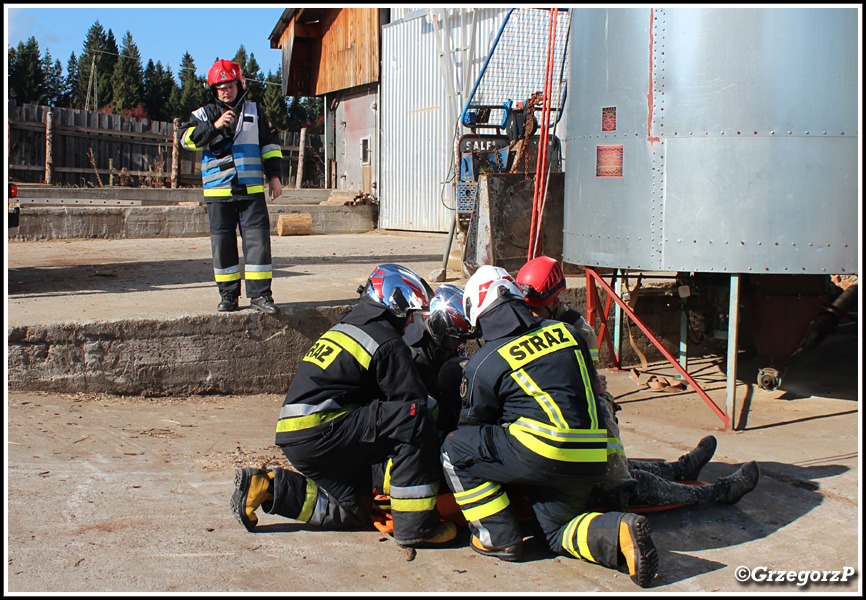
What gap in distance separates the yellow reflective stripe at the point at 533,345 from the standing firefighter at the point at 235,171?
2.94 metres

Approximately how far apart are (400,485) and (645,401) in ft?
12.2

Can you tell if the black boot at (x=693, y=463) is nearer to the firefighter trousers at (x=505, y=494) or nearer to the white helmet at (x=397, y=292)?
the firefighter trousers at (x=505, y=494)

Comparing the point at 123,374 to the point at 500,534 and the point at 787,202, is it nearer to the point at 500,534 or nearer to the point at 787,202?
the point at 500,534

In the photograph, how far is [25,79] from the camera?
117 ft

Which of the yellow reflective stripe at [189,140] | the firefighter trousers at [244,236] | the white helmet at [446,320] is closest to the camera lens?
the white helmet at [446,320]

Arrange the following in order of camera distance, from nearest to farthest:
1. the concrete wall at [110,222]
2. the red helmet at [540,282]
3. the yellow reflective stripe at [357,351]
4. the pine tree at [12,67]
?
the yellow reflective stripe at [357,351]
the red helmet at [540,282]
the concrete wall at [110,222]
the pine tree at [12,67]

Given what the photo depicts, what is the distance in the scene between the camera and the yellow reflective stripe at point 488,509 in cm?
361

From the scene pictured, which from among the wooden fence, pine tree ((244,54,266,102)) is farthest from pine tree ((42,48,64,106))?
A: the wooden fence

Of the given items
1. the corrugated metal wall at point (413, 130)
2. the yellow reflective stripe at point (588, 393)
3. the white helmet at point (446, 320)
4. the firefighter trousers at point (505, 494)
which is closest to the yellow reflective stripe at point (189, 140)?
the white helmet at point (446, 320)

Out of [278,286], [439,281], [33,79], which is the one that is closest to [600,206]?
[439,281]

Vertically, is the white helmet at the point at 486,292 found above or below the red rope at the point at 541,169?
below

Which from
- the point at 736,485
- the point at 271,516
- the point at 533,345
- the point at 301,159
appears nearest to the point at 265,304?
the point at 271,516

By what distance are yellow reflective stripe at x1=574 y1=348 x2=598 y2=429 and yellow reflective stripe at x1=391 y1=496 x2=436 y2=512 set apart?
2.72 feet

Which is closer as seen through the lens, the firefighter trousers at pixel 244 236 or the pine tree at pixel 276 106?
the firefighter trousers at pixel 244 236
